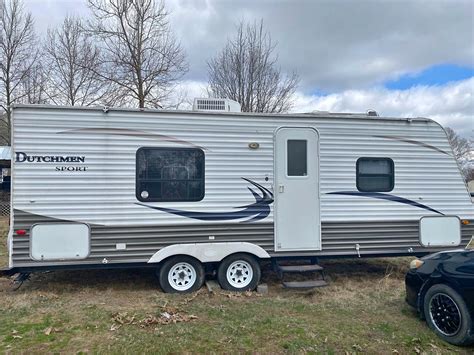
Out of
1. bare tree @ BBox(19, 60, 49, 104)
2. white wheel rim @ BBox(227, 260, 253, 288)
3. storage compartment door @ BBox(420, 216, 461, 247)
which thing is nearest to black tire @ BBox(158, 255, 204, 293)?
white wheel rim @ BBox(227, 260, 253, 288)

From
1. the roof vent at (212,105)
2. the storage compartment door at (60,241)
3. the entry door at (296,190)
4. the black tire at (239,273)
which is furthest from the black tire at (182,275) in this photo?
the roof vent at (212,105)

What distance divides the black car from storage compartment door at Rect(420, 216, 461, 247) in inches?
68.8

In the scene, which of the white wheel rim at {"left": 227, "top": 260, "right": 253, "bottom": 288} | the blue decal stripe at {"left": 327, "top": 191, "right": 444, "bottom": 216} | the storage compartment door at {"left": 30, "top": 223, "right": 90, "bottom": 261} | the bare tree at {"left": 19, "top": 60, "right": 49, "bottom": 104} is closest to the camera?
the storage compartment door at {"left": 30, "top": 223, "right": 90, "bottom": 261}

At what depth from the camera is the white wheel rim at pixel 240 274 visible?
608cm

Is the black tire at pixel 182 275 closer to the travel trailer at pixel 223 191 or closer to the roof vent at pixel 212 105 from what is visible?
the travel trailer at pixel 223 191

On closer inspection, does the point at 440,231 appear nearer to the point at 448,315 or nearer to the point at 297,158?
the point at 448,315

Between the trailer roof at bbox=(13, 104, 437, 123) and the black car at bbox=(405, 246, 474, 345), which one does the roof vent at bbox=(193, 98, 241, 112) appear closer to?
the trailer roof at bbox=(13, 104, 437, 123)

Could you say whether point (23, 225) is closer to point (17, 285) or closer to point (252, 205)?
point (17, 285)

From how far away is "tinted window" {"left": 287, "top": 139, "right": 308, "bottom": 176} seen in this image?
→ 623 cm

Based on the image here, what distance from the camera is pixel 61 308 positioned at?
5242 mm

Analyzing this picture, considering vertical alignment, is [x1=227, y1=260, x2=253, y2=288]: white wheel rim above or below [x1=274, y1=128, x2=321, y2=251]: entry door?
below

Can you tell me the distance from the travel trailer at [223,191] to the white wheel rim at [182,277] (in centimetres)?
2

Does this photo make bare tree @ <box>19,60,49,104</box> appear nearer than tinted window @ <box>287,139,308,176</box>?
No

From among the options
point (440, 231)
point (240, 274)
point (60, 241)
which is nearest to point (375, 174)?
point (440, 231)
